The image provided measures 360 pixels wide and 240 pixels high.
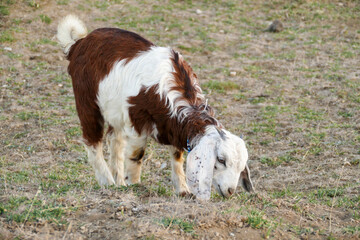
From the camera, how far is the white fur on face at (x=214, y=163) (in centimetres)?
437

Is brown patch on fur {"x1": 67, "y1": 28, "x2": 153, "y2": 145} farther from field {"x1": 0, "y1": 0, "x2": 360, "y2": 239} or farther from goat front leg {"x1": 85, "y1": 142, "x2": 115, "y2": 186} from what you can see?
field {"x1": 0, "y1": 0, "x2": 360, "y2": 239}

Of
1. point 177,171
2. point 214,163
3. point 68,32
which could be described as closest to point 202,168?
point 214,163

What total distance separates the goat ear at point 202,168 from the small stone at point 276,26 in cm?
890

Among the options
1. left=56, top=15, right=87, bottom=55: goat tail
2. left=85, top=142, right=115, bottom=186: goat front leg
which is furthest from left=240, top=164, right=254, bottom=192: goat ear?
left=56, top=15, right=87, bottom=55: goat tail

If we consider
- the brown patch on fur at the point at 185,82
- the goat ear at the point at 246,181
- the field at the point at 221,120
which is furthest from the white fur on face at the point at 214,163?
the brown patch on fur at the point at 185,82

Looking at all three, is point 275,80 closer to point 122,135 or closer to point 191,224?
point 122,135

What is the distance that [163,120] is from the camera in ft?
16.4

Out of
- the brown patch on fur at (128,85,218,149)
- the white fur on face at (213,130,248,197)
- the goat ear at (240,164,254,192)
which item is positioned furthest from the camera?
the goat ear at (240,164,254,192)

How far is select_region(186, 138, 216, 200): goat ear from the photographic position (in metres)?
4.37

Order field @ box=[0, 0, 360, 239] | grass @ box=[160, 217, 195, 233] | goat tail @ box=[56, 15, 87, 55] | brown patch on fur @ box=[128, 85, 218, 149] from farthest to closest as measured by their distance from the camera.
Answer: goat tail @ box=[56, 15, 87, 55] → brown patch on fur @ box=[128, 85, 218, 149] → field @ box=[0, 0, 360, 239] → grass @ box=[160, 217, 195, 233]

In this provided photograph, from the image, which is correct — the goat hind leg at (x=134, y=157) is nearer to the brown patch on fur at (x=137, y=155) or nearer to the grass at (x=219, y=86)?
the brown patch on fur at (x=137, y=155)

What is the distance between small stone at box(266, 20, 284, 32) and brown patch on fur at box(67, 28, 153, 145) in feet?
25.1

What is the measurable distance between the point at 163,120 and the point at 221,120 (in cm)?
316

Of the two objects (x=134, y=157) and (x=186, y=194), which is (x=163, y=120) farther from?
(x=186, y=194)
